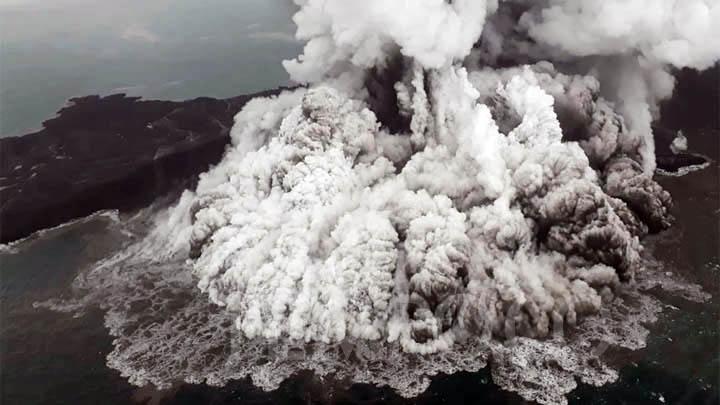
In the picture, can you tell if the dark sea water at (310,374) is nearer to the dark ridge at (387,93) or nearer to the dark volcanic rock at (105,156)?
the dark volcanic rock at (105,156)

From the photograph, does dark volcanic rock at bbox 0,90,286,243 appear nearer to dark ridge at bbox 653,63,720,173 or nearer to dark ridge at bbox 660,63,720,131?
dark ridge at bbox 653,63,720,173

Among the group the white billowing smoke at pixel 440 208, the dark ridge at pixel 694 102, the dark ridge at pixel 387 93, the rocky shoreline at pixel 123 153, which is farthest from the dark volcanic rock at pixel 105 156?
the dark ridge at pixel 694 102

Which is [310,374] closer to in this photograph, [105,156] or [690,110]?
[105,156]

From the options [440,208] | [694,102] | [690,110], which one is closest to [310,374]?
[440,208]

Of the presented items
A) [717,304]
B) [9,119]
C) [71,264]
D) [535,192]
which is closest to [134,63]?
[9,119]

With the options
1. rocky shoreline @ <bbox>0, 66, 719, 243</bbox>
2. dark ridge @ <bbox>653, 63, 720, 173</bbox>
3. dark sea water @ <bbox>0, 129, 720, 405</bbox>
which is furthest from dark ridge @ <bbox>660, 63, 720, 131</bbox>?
dark sea water @ <bbox>0, 129, 720, 405</bbox>

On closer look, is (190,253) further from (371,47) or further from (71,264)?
(371,47)
